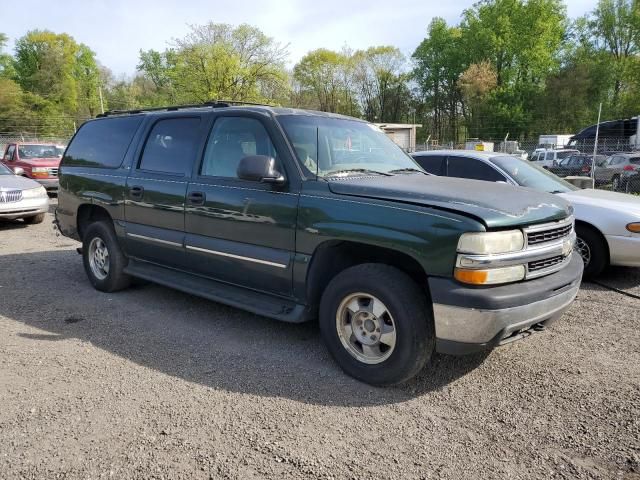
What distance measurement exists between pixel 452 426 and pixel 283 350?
61.4 inches

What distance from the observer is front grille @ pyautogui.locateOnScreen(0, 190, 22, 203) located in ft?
32.1

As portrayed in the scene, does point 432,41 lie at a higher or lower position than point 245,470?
higher

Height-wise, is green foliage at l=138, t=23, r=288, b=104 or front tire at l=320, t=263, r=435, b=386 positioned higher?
green foliage at l=138, t=23, r=288, b=104

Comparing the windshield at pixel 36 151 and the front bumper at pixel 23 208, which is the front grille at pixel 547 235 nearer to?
the front bumper at pixel 23 208

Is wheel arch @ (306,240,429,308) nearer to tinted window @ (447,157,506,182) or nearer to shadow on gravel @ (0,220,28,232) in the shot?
tinted window @ (447,157,506,182)

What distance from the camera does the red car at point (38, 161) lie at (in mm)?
14594

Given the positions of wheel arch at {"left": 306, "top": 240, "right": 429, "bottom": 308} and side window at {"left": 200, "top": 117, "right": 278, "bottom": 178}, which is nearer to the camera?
wheel arch at {"left": 306, "top": 240, "right": 429, "bottom": 308}

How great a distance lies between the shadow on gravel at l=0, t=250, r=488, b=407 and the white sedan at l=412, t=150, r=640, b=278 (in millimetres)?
3012

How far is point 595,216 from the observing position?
18.8ft

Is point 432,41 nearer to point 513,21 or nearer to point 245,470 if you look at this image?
point 513,21

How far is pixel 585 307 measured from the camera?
198 inches

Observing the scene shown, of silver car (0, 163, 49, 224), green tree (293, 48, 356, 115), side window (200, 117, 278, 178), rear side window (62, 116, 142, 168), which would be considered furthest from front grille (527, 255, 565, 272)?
green tree (293, 48, 356, 115)

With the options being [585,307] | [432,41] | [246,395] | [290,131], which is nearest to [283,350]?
[246,395]

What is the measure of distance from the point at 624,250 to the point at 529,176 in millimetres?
1588
